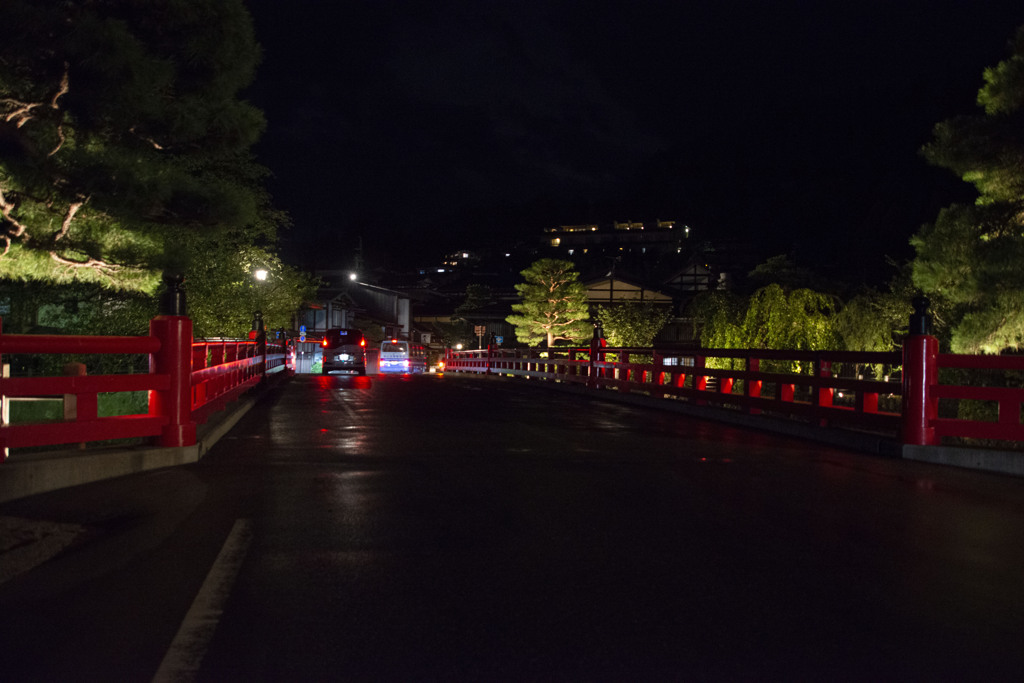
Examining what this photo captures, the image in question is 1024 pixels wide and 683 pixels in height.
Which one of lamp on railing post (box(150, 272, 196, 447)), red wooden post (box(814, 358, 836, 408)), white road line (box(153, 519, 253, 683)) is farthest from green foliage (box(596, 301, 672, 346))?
white road line (box(153, 519, 253, 683))

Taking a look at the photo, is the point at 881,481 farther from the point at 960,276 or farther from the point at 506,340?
the point at 506,340

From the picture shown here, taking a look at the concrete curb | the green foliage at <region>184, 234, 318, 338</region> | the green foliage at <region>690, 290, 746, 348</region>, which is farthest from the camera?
the green foliage at <region>690, 290, 746, 348</region>

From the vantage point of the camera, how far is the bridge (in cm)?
373

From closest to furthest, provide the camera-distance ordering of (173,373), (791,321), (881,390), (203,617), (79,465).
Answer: (203,617), (79,465), (173,373), (881,390), (791,321)

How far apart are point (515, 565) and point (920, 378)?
651 centimetres

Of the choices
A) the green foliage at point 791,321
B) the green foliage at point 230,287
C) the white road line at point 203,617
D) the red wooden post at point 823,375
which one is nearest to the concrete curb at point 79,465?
the white road line at point 203,617

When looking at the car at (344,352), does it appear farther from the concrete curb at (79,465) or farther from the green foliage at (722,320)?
the concrete curb at (79,465)

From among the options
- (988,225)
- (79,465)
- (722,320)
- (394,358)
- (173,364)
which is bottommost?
(79,465)

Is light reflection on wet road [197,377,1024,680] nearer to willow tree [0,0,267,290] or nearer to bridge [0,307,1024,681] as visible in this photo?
bridge [0,307,1024,681]

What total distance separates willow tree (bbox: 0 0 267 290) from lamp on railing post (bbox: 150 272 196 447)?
4923 mm

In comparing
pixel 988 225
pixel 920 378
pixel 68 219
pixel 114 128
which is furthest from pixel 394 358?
pixel 920 378

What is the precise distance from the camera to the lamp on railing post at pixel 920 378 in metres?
9.91

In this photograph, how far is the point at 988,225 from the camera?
42.1 ft

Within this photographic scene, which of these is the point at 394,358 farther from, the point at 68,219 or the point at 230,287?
the point at 68,219
